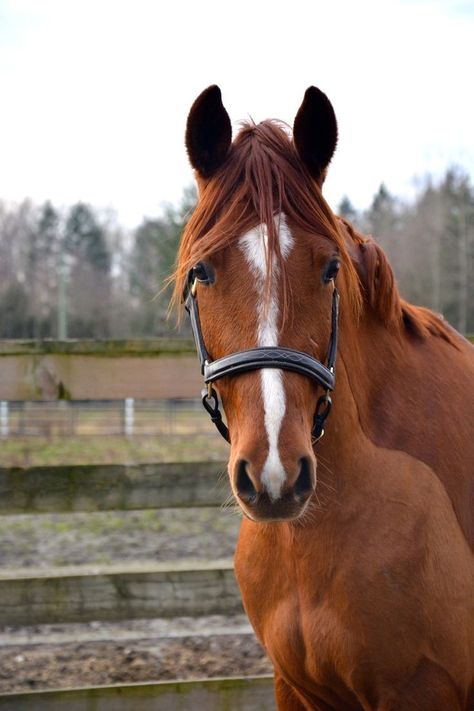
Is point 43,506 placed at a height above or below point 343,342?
below

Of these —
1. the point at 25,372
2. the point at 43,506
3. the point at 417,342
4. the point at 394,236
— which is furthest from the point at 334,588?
the point at 394,236

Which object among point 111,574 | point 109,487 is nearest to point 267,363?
point 109,487

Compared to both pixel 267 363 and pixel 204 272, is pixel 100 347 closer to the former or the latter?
pixel 204 272

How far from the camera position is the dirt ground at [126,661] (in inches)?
158

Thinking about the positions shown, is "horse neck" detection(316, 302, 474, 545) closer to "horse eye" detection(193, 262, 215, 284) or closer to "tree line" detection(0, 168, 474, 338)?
"horse eye" detection(193, 262, 215, 284)

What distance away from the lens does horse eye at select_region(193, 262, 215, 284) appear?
2.19 meters

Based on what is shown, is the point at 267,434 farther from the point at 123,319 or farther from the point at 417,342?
the point at 123,319

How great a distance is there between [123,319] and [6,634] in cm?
3333

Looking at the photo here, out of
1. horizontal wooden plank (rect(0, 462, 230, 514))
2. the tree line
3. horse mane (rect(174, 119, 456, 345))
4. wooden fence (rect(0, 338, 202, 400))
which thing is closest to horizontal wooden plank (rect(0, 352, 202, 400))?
wooden fence (rect(0, 338, 202, 400))

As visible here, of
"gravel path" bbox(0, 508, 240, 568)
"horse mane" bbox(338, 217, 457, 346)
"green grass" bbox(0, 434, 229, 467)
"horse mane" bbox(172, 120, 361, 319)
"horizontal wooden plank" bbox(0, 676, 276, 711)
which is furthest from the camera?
"green grass" bbox(0, 434, 229, 467)

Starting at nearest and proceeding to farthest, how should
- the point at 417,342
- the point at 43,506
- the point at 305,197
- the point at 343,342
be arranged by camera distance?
the point at 305,197 < the point at 343,342 < the point at 417,342 < the point at 43,506

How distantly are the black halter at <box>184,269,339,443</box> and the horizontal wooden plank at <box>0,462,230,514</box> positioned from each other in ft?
3.88

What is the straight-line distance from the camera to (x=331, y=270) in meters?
2.20

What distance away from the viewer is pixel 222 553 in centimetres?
667
